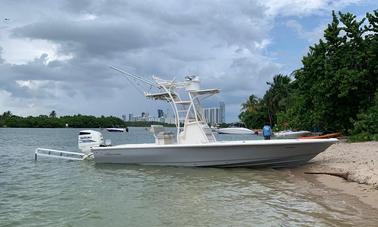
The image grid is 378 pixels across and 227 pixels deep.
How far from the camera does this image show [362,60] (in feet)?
106

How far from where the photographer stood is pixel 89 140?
74.1 ft

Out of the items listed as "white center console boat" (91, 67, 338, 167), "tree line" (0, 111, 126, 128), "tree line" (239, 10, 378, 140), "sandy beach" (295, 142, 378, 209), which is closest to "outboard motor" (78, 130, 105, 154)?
"white center console boat" (91, 67, 338, 167)

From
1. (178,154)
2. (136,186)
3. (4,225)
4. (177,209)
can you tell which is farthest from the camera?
(178,154)

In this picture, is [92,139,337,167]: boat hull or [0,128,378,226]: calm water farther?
[92,139,337,167]: boat hull

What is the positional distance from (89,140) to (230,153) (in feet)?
26.9

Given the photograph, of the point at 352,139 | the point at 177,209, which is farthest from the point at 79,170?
the point at 352,139

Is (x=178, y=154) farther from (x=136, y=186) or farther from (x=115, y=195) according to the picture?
(x=115, y=195)

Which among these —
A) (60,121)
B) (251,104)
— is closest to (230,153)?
(251,104)

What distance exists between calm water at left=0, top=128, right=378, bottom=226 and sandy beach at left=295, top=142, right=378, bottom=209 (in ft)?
2.25

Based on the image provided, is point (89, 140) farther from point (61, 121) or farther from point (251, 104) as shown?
point (61, 121)

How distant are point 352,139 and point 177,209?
21909 millimetres

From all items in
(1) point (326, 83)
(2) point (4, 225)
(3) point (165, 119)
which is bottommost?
(2) point (4, 225)

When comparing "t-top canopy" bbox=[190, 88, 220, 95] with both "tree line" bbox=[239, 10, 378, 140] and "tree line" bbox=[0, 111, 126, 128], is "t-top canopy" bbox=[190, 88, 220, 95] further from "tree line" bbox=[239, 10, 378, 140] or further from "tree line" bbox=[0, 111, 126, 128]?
"tree line" bbox=[0, 111, 126, 128]

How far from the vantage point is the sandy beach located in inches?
484
